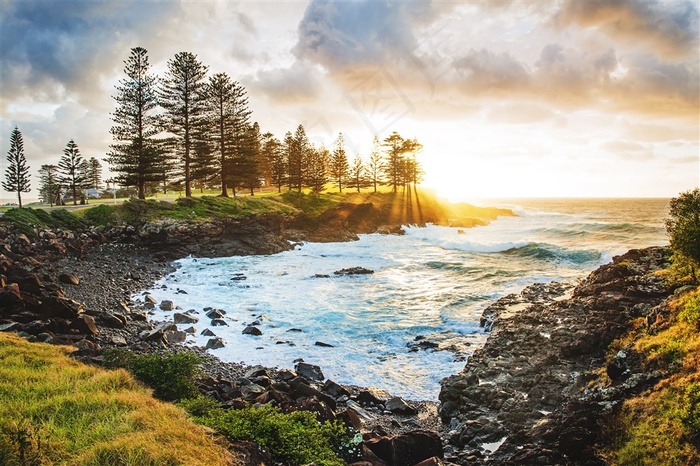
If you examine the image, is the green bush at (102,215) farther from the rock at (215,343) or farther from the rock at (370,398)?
the rock at (370,398)

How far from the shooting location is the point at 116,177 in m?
40.6

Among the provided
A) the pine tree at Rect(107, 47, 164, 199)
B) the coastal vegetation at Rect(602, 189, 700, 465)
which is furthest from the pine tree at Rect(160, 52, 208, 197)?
the coastal vegetation at Rect(602, 189, 700, 465)

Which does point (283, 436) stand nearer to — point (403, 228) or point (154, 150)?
point (154, 150)

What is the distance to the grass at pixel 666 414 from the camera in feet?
20.0

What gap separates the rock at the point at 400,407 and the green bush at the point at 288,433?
10.2 feet

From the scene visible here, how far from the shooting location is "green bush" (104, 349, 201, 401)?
8781 mm

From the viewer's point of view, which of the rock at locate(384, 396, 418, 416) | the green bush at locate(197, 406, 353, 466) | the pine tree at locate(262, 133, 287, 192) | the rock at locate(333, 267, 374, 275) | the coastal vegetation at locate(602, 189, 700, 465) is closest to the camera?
the coastal vegetation at locate(602, 189, 700, 465)

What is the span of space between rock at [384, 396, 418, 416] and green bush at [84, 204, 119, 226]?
31.1 meters

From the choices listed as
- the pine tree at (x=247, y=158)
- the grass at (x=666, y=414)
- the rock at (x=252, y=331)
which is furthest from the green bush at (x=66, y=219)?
the grass at (x=666, y=414)

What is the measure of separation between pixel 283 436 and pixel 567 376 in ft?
26.9

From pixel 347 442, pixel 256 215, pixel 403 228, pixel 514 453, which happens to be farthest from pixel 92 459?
pixel 403 228

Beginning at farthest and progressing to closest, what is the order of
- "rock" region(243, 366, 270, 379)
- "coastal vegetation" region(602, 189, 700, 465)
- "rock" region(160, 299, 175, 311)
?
"rock" region(160, 299, 175, 311)
"rock" region(243, 366, 270, 379)
"coastal vegetation" region(602, 189, 700, 465)

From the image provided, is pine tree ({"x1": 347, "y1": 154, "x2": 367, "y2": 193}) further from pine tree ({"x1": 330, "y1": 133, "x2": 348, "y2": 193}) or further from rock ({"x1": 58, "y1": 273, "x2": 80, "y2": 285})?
rock ({"x1": 58, "y1": 273, "x2": 80, "y2": 285})

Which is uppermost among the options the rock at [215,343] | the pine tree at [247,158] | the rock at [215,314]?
the pine tree at [247,158]
